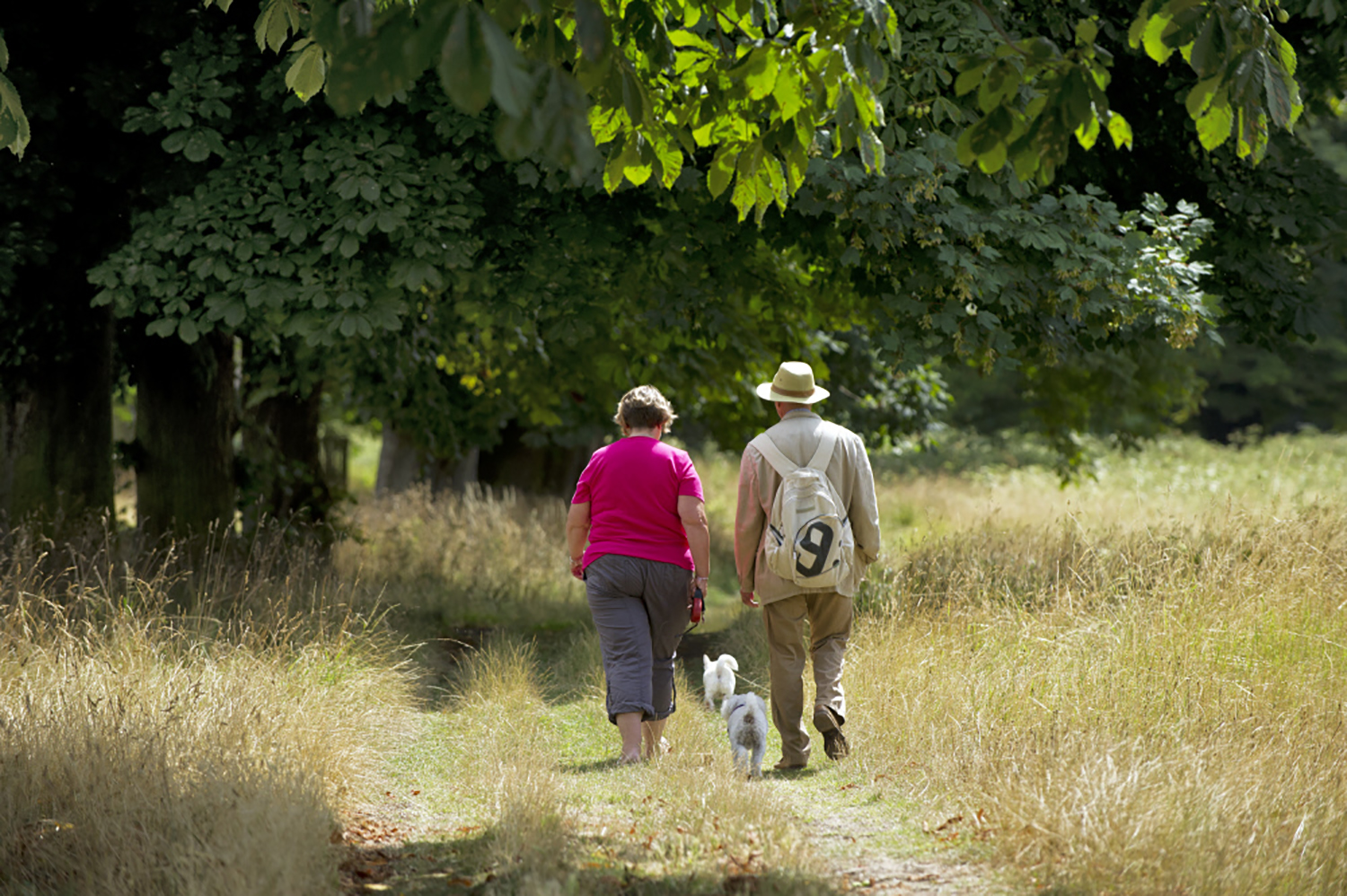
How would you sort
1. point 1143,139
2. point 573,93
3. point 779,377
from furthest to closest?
point 1143,139
point 779,377
point 573,93

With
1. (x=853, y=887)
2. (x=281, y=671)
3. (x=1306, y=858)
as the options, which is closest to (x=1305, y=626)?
(x=1306, y=858)

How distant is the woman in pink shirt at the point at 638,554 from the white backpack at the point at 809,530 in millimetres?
402

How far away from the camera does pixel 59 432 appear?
870 centimetres

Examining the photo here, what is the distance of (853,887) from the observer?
3.78m

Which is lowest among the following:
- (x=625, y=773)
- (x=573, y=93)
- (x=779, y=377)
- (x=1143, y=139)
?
(x=625, y=773)

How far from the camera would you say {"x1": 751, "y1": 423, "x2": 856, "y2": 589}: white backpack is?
514cm

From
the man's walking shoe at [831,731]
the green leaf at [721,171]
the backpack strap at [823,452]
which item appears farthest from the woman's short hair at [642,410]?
the man's walking shoe at [831,731]

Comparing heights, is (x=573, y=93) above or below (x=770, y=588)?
above


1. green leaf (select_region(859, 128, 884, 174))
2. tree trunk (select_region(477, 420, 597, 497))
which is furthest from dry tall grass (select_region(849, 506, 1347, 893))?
tree trunk (select_region(477, 420, 597, 497))

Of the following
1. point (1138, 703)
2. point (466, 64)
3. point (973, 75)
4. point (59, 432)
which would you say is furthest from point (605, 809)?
point (59, 432)

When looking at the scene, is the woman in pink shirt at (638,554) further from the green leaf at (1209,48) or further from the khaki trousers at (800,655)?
the green leaf at (1209,48)

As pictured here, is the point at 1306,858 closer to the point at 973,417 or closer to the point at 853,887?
the point at 853,887

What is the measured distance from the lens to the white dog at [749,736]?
500cm

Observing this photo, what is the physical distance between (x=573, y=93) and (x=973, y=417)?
1565 inches
